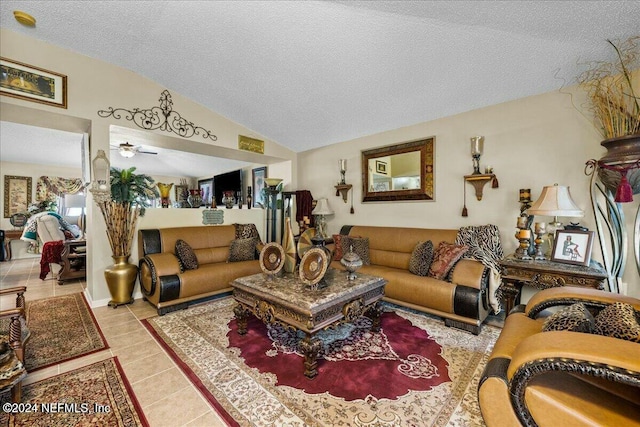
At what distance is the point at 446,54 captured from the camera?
7.87ft

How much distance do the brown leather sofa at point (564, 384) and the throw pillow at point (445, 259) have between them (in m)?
1.65

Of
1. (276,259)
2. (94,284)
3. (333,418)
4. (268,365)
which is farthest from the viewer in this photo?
(94,284)

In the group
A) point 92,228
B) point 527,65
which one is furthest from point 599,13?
point 92,228

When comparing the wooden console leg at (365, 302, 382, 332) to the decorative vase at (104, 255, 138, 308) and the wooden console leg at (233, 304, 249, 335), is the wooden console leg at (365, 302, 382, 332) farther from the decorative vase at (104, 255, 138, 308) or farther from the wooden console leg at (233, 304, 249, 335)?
the decorative vase at (104, 255, 138, 308)

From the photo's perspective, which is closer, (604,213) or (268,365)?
(268,365)

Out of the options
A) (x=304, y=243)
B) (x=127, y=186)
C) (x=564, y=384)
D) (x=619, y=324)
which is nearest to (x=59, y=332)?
(x=127, y=186)

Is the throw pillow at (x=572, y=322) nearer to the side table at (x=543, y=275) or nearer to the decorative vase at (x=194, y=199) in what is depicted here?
the side table at (x=543, y=275)

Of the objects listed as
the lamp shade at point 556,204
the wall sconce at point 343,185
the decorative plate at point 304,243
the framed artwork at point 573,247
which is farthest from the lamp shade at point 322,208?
the framed artwork at point 573,247

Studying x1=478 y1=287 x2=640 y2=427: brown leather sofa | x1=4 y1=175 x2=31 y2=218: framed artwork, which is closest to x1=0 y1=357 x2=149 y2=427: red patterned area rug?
x1=478 y1=287 x2=640 y2=427: brown leather sofa

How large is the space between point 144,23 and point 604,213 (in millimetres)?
4820

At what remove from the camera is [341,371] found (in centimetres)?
191

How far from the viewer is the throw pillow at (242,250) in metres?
3.87

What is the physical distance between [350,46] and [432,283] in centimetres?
251

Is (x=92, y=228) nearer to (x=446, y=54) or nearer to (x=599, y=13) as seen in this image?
(x=446, y=54)
